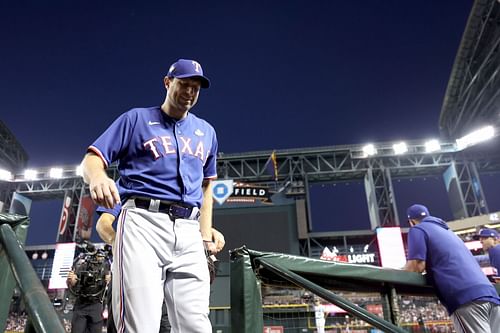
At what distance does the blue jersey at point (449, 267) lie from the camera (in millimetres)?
2480

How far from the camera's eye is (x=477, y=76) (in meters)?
17.1

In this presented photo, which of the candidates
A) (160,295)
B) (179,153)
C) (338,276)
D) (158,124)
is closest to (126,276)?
(160,295)

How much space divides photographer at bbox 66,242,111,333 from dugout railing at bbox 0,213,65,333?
3.42m

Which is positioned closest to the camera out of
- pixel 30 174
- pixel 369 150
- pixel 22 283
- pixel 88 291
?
pixel 22 283

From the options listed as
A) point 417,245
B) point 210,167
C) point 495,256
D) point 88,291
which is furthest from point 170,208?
point 495,256

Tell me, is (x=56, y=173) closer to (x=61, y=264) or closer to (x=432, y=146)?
(x=61, y=264)

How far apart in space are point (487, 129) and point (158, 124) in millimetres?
21810

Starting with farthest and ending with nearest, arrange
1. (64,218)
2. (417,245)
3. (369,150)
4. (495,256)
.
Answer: (64,218) → (369,150) → (495,256) → (417,245)

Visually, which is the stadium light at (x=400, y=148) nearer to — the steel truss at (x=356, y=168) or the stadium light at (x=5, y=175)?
the steel truss at (x=356, y=168)

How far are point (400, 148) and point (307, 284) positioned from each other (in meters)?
21.2

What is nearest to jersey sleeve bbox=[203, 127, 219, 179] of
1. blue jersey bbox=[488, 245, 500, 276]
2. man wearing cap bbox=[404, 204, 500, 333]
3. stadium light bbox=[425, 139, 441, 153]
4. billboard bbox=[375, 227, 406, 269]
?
man wearing cap bbox=[404, 204, 500, 333]

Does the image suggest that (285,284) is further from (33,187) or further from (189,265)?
(33,187)

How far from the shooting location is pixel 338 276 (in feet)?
6.99

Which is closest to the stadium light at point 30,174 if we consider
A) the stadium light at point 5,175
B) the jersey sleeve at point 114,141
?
the stadium light at point 5,175
